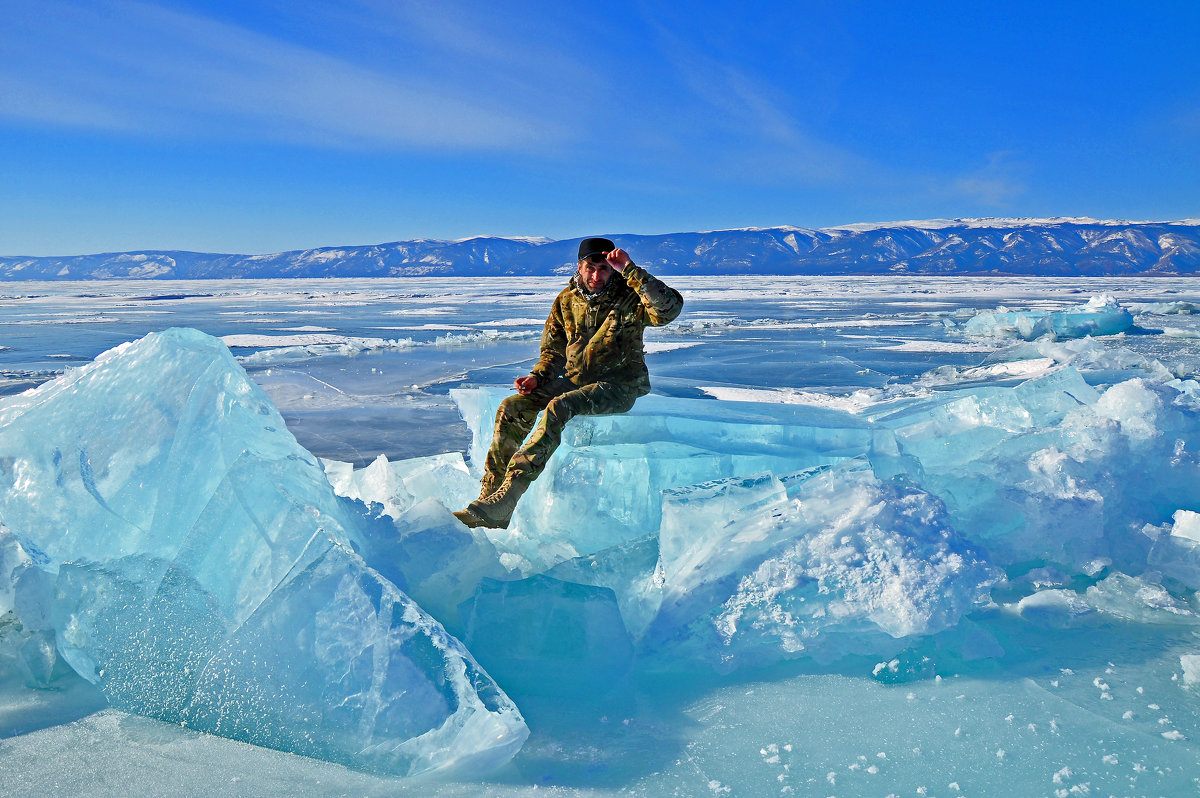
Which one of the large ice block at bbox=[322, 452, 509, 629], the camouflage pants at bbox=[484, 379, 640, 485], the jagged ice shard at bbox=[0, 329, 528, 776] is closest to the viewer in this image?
the jagged ice shard at bbox=[0, 329, 528, 776]

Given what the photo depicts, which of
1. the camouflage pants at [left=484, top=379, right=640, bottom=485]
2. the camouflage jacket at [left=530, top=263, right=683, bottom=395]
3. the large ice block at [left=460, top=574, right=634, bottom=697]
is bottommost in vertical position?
the large ice block at [left=460, top=574, right=634, bottom=697]

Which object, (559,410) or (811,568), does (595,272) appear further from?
(811,568)

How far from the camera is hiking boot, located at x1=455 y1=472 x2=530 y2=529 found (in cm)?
282

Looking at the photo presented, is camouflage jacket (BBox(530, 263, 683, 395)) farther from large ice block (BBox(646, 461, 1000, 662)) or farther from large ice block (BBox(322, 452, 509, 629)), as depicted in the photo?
large ice block (BBox(322, 452, 509, 629))

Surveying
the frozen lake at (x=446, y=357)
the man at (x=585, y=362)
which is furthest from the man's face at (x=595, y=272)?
the frozen lake at (x=446, y=357)

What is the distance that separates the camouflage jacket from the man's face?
3 cm

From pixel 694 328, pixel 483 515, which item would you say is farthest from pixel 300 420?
pixel 694 328

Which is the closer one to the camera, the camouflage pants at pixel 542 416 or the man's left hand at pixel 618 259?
the camouflage pants at pixel 542 416

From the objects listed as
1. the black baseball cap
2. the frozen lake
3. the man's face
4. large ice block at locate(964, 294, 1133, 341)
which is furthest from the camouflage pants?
large ice block at locate(964, 294, 1133, 341)

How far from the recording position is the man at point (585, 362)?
9.75 ft

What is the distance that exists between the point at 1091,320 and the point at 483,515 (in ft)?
53.1

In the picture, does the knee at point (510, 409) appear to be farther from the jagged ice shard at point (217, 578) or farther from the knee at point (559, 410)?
the jagged ice shard at point (217, 578)

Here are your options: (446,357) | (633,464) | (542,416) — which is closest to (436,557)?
(542,416)

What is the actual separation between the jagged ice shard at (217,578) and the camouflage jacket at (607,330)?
3.55 ft
